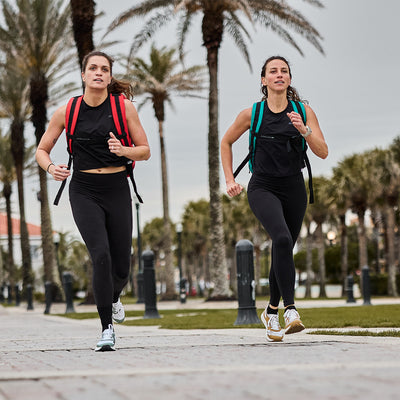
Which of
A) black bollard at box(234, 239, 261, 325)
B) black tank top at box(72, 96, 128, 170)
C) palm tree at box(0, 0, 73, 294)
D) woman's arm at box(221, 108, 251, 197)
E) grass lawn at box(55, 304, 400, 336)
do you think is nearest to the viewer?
black tank top at box(72, 96, 128, 170)

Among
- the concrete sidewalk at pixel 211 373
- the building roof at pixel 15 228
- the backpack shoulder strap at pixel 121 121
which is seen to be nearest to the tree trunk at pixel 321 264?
the backpack shoulder strap at pixel 121 121

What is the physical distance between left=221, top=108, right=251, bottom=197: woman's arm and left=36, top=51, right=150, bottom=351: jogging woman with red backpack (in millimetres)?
766

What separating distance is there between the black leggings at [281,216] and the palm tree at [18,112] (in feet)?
92.1

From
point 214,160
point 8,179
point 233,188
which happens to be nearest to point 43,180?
point 214,160

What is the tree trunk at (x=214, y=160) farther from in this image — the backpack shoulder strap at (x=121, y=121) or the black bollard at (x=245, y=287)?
the backpack shoulder strap at (x=121, y=121)

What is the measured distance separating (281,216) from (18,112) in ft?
116

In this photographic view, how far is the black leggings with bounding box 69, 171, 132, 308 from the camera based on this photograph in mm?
5660

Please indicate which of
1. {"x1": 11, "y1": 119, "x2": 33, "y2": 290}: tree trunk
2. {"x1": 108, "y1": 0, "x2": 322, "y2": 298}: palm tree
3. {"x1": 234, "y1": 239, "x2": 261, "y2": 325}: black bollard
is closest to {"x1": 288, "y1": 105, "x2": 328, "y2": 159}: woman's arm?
{"x1": 234, "y1": 239, "x2": 261, "y2": 325}: black bollard

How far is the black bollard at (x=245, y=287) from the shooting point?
1010 cm

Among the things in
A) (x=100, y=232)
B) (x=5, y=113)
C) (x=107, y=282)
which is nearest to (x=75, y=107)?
(x=100, y=232)

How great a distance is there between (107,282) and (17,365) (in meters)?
1.24

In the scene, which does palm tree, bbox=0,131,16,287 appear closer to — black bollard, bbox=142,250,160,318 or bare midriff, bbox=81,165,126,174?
black bollard, bbox=142,250,160,318

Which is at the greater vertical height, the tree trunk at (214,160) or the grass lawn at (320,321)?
the tree trunk at (214,160)

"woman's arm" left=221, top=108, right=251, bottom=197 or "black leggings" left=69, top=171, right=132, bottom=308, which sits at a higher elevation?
"woman's arm" left=221, top=108, right=251, bottom=197
